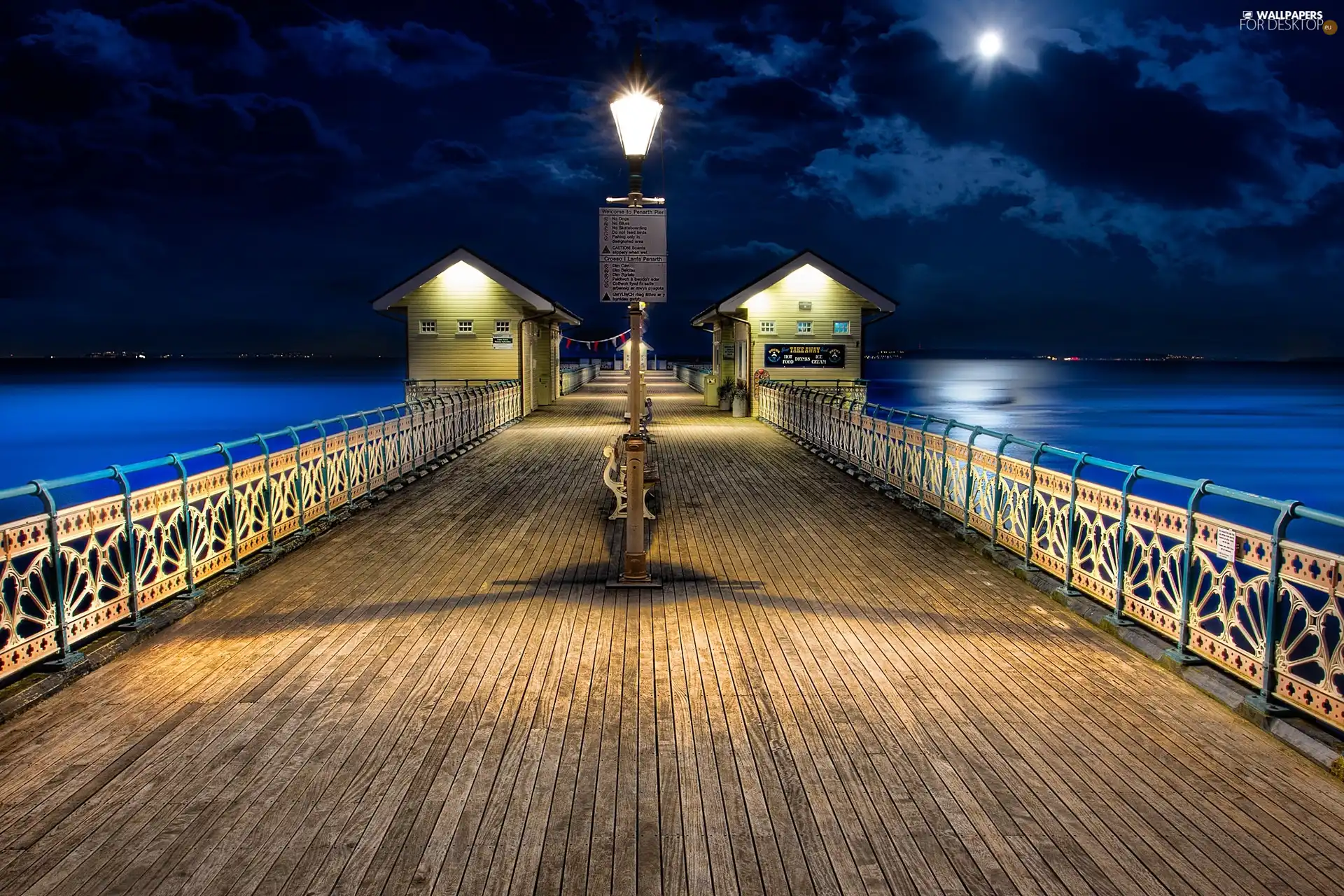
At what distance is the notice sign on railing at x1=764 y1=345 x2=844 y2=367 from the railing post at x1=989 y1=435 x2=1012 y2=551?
60.1 feet

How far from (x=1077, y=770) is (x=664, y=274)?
4.75m

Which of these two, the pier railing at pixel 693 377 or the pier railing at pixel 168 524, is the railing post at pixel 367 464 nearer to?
the pier railing at pixel 168 524

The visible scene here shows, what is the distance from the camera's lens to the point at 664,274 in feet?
24.4

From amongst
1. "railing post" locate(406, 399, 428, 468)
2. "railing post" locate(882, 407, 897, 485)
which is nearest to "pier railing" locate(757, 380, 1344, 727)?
"railing post" locate(882, 407, 897, 485)

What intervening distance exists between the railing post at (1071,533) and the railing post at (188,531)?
6785mm

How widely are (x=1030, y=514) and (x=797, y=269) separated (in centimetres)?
1978

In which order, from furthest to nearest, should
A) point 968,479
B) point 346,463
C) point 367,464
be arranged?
point 367,464 → point 346,463 → point 968,479

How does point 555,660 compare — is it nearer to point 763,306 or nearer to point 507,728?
point 507,728

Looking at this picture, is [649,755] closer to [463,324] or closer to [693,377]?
[463,324]

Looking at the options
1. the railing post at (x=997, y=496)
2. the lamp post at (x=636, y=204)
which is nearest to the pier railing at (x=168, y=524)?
the lamp post at (x=636, y=204)

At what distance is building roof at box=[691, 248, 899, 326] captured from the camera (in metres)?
26.7

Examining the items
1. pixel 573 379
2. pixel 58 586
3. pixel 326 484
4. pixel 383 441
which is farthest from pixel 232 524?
pixel 573 379

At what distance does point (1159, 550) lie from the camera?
6020 millimetres

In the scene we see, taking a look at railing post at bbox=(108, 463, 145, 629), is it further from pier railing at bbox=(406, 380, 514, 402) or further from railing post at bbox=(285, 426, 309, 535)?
pier railing at bbox=(406, 380, 514, 402)
